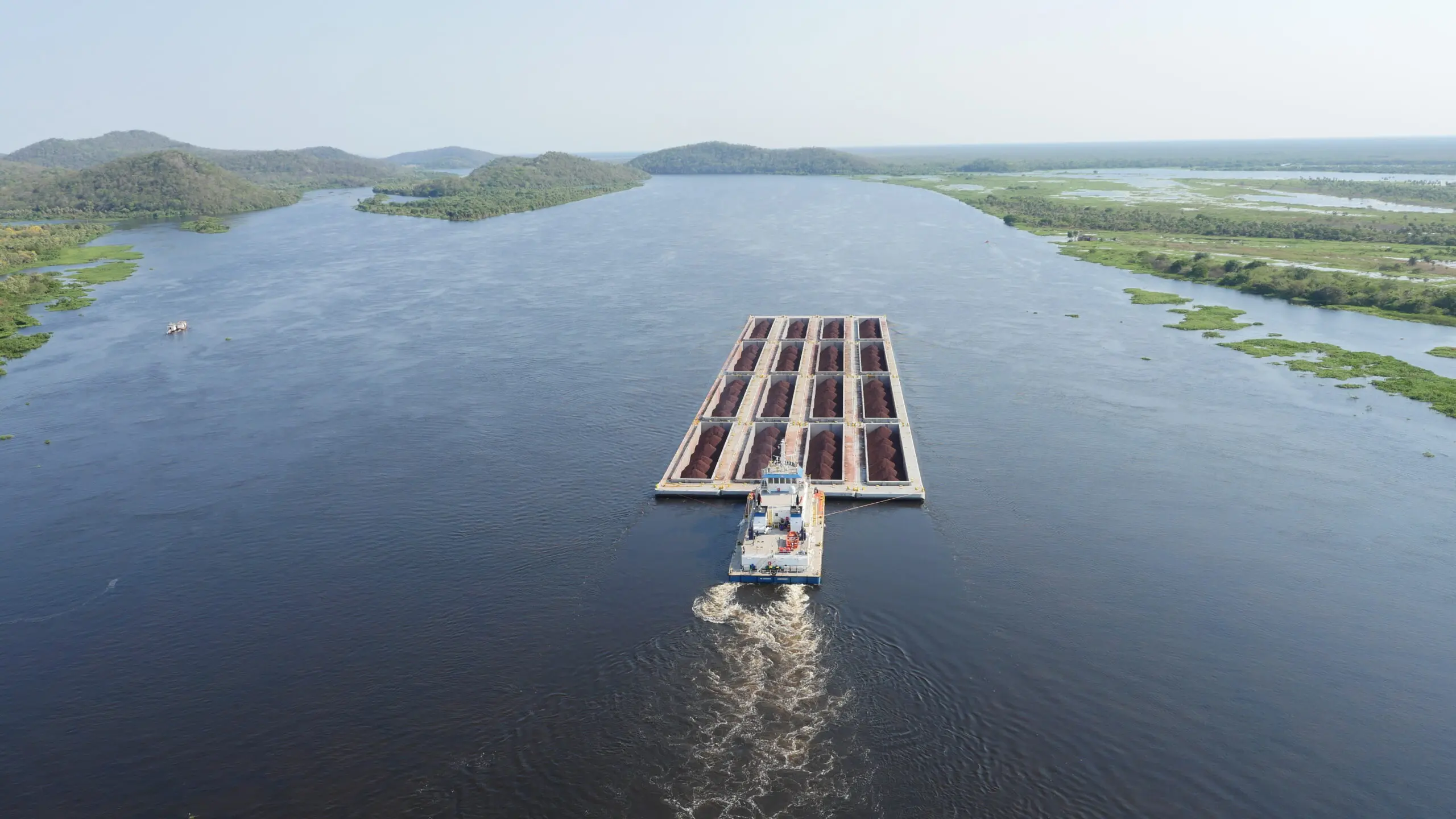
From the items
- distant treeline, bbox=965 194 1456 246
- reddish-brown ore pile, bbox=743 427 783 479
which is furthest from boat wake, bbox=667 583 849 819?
distant treeline, bbox=965 194 1456 246

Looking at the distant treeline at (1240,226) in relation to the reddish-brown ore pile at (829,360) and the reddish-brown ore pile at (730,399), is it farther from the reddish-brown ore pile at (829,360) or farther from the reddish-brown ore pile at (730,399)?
the reddish-brown ore pile at (730,399)

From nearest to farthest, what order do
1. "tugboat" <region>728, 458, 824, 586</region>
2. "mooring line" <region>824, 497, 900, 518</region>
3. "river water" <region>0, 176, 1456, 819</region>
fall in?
"river water" <region>0, 176, 1456, 819</region> → "tugboat" <region>728, 458, 824, 586</region> → "mooring line" <region>824, 497, 900, 518</region>

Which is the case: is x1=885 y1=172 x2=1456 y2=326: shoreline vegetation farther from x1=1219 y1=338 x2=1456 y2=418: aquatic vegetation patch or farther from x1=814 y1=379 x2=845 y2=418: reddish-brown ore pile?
x1=814 y1=379 x2=845 y2=418: reddish-brown ore pile

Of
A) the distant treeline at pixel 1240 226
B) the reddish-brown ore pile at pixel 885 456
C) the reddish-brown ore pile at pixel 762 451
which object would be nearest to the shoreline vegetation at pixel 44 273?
the reddish-brown ore pile at pixel 762 451

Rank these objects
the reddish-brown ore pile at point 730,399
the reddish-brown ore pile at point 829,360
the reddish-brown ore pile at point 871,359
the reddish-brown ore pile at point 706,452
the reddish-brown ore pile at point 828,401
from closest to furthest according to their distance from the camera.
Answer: the reddish-brown ore pile at point 706,452 → the reddish-brown ore pile at point 730,399 → the reddish-brown ore pile at point 828,401 → the reddish-brown ore pile at point 829,360 → the reddish-brown ore pile at point 871,359

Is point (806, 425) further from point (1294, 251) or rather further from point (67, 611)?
point (1294, 251)

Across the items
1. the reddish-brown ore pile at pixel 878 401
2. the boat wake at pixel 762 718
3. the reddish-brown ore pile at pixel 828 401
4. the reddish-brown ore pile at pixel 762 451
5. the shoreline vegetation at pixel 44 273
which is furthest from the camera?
the shoreline vegetation at pixel 44 273
